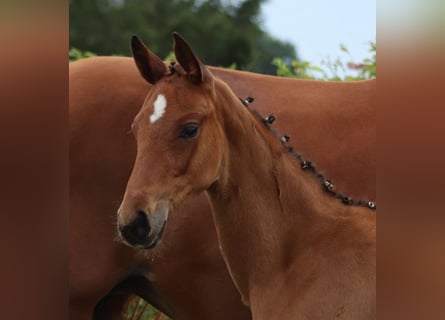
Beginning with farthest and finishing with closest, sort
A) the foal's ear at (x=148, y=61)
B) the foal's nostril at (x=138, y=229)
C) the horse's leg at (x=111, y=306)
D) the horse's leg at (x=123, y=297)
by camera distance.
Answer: the horse's leg at (x=111, y=306), the horse's leg at (x=123, y=297), the foal's ear at (x=148, y=61), the foal's nostril at (x=138, y=229)

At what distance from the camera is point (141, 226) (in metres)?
2.29

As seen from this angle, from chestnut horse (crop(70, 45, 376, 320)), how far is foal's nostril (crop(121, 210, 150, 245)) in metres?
1.13

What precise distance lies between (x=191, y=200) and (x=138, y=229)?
1.20m

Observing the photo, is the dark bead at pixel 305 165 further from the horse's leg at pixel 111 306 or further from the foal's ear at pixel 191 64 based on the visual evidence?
the horse's leg at pixel 111 306

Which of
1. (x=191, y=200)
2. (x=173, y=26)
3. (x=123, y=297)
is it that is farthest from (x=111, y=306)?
(x=173, y=26)

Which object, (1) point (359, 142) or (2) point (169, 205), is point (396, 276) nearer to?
(2) point (169, 205)

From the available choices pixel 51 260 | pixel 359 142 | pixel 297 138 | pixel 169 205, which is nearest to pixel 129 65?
pixel 297 138

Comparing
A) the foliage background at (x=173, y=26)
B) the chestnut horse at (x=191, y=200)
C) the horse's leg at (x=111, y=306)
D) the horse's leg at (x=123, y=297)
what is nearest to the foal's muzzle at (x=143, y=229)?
the chestnut horse at (x=191, y=200)

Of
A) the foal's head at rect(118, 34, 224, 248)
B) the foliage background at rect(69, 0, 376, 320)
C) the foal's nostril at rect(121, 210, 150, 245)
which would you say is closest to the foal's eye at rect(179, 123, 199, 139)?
the foal's head at rect(118, 34, 224, 248)

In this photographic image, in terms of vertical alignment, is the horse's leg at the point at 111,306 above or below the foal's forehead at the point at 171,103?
below

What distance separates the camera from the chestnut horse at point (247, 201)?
2.40 meters

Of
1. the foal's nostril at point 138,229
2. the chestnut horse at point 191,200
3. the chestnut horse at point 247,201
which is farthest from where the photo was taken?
the chestnut horse at point 191,200

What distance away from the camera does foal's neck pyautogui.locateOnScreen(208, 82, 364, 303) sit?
2.68 meters

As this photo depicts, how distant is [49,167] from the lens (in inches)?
34.9
